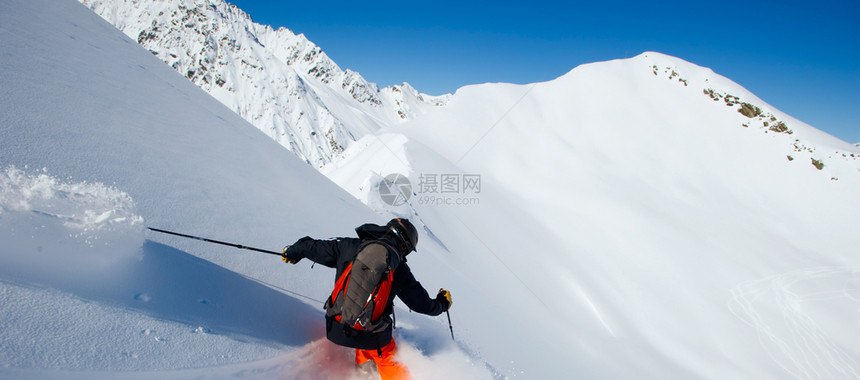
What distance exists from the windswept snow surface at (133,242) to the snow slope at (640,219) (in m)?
2.76

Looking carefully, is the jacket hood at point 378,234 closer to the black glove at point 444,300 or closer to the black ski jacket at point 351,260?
the black ski jacket at point 351,260

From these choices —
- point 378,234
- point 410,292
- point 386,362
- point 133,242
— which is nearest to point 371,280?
point 378,234

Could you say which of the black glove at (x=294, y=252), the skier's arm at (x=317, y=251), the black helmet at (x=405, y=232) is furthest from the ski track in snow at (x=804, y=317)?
the black glove at (x=294, y=252)

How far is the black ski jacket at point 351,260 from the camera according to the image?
9.55 feet

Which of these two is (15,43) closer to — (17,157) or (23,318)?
(17,157)

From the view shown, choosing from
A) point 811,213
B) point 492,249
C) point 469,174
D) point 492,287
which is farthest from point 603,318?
point 811,213

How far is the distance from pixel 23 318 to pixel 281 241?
8.41 ft

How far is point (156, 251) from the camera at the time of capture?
278 centimetres

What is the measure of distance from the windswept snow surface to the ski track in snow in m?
16.1

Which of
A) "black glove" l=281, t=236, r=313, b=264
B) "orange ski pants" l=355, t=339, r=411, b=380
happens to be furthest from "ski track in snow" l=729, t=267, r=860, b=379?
"black glove" l=281, t=236, r=313, b=264

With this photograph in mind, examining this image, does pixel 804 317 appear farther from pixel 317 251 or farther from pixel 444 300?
pixel 317 251

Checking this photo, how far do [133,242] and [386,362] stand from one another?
7.35 ft

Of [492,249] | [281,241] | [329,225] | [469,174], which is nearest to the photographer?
[281,241]

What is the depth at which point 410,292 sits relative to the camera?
127 inches
